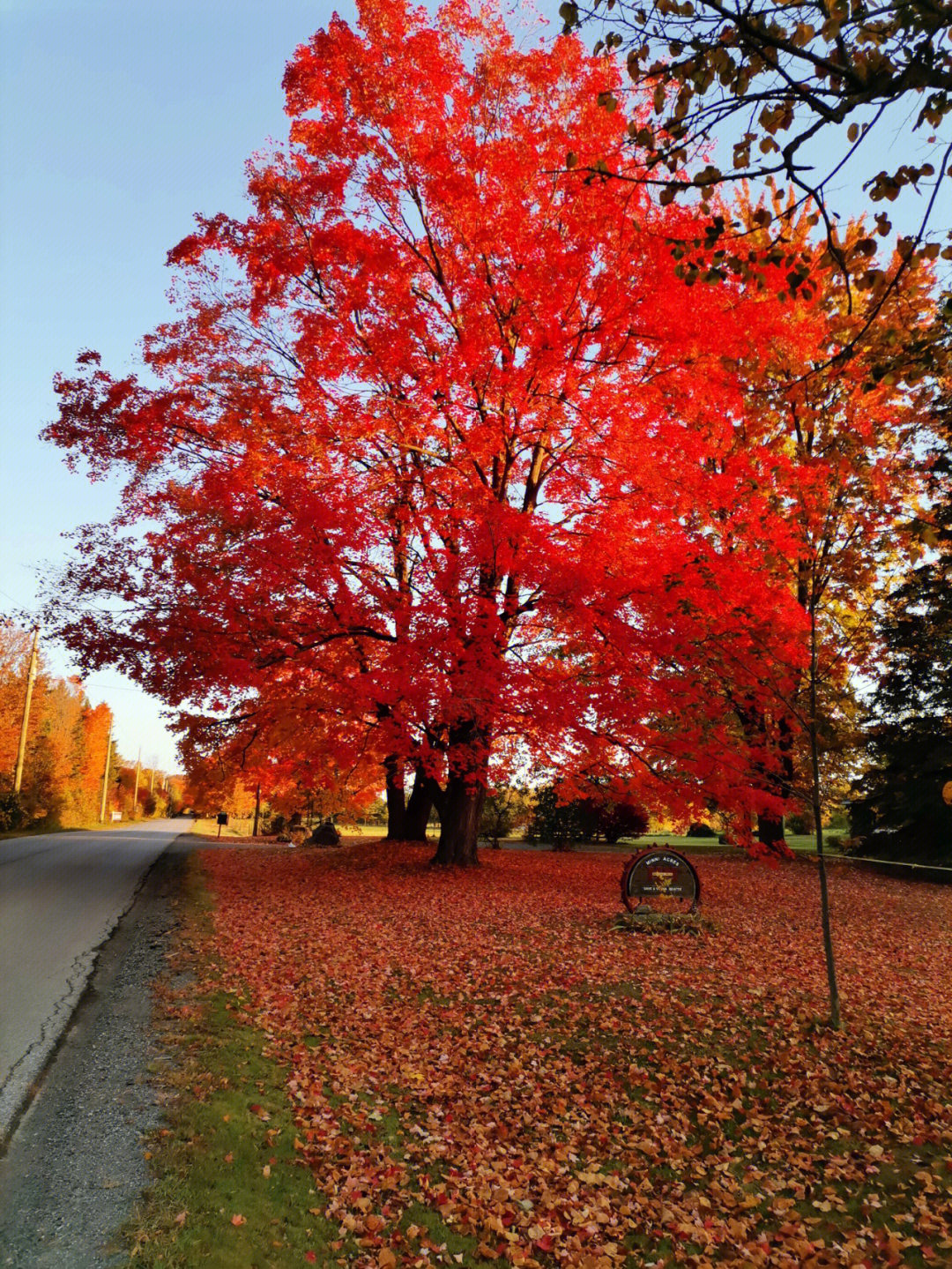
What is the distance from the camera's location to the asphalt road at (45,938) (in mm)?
5914

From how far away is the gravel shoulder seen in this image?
375 centimetres

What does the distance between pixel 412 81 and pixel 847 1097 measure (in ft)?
51.5

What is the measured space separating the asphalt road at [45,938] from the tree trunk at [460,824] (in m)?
6.25

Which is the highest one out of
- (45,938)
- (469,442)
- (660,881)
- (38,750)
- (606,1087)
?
(469,442)

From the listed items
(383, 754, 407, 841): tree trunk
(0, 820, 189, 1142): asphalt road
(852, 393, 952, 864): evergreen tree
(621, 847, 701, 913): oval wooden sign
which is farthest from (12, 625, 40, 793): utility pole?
(852, 393, 952, 864): evergreen tree

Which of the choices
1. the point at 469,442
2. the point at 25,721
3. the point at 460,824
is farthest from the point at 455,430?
the point at 25,721

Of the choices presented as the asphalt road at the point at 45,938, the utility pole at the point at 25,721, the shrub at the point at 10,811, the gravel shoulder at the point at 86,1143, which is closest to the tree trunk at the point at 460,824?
the asphalt road at the point at 45,938

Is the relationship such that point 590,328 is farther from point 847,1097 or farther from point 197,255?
point 847,1097

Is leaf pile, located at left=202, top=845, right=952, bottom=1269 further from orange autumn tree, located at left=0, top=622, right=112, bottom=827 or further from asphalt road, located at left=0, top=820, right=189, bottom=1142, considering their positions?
orange autumn tree, located at left=0, top=622, right=112, bottom=827

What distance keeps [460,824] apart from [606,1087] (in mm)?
10770

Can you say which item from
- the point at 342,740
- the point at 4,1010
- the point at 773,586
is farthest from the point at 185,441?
the point at 773,586

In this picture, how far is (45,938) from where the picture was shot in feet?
32.0

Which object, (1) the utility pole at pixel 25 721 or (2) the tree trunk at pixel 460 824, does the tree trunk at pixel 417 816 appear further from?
(1) the utility pole at pixel 25 721

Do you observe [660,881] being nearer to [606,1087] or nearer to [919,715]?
[606,1087]
